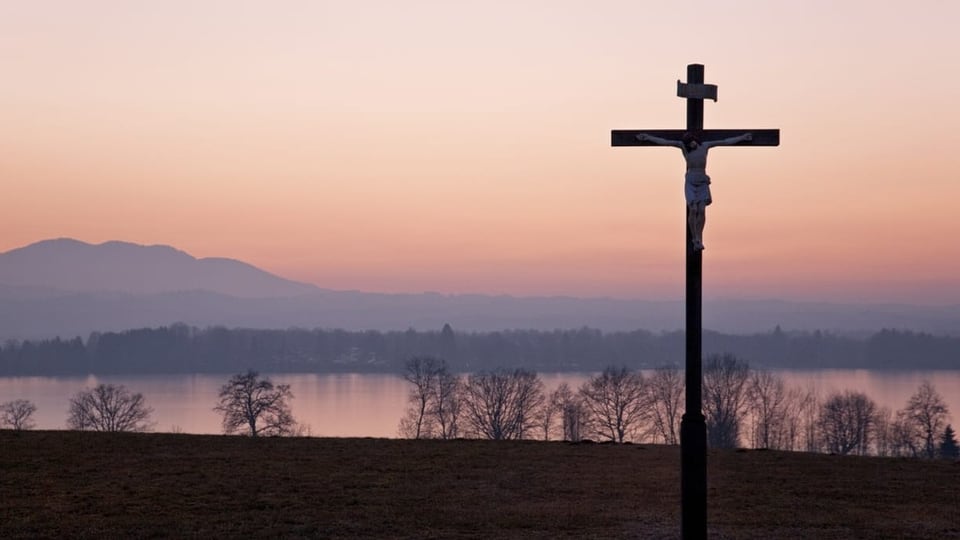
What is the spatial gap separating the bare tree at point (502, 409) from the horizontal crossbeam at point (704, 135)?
140 ft

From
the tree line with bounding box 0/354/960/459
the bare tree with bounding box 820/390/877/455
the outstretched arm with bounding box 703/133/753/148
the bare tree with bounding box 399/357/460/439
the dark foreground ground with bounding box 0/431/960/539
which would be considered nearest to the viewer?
the outstretched arm with bounding box 703/133/753/148

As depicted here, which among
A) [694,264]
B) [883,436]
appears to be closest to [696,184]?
[694,264]

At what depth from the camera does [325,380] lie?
14112 centimetres

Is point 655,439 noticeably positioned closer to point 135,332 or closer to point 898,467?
point 898,467

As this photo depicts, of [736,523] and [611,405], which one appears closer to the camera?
[736,523]

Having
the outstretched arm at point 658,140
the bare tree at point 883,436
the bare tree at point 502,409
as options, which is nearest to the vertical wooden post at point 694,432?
the outstretched arm at point 658,140

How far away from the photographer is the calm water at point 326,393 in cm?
7550

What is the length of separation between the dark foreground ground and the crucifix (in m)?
1.64

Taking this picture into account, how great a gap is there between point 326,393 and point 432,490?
9983cm

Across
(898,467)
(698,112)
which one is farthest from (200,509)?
(898,467)

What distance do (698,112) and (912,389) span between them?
11064cm

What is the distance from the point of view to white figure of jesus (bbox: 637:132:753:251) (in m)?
10.3

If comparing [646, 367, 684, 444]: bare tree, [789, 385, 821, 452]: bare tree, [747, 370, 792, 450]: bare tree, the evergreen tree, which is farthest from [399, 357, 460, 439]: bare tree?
the evergreen tree

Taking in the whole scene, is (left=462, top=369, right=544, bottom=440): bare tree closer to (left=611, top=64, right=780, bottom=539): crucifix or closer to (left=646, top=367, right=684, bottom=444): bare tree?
(left=646, top=367, right=684, bottom=444): bare tree
